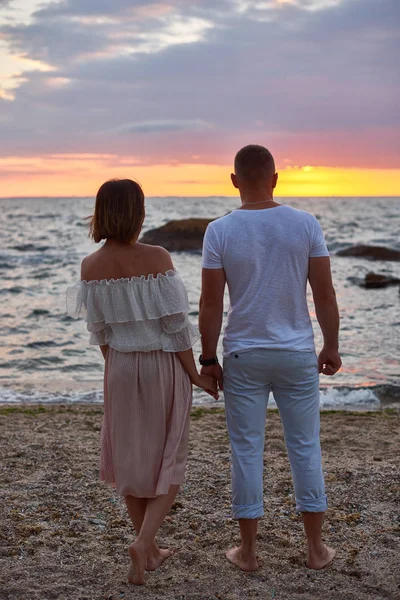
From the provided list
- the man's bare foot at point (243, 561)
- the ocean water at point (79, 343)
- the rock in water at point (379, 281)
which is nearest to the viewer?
the man's bare foot at point (243, 561)

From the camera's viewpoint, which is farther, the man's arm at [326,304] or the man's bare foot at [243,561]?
the man's bare foot at [243,561]

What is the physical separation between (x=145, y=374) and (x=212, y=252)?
2.25 ft

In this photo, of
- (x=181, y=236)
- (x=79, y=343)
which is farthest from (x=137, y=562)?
(x=181, y=236)

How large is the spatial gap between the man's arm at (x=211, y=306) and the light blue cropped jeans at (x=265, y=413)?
141 millimetres

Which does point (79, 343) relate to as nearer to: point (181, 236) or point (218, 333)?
point (218, 333)

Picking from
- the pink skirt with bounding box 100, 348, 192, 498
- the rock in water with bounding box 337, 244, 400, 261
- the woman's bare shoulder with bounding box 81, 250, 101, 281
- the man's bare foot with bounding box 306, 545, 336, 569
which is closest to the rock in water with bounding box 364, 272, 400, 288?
the rock in water with bounding box 337, 244, 400, 261

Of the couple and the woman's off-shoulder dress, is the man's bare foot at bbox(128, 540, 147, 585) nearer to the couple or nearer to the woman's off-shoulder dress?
the couple

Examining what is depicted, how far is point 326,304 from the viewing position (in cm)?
336

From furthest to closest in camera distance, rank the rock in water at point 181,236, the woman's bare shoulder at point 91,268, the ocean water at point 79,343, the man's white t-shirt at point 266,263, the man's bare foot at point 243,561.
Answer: the rock in water at point 181,236, the ocean water at point 79,343, the man's bare foot at point 243,561, the woman's bare shoulder at point 91,268, the man's white t-shirt at point 266,263

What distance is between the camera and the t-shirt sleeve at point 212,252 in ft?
Result: 10.7

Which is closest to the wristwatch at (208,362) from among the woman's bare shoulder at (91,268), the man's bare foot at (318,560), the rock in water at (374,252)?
the woman's bare shoulder at (91,268)

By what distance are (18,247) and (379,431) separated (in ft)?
98.4

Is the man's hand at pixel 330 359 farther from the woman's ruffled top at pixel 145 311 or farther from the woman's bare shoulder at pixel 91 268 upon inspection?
the woman's bare shoulder at pixel 91 268

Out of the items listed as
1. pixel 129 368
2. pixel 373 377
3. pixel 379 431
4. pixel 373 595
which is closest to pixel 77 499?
pixel 129 368
